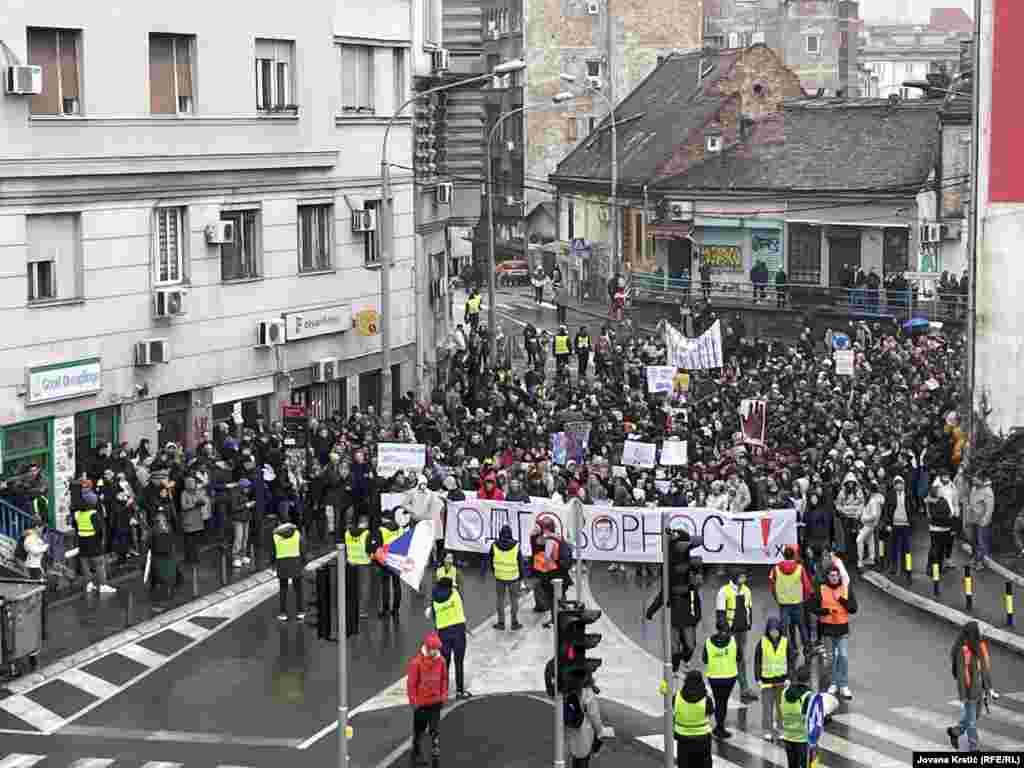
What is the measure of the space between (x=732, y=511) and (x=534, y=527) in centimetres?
361

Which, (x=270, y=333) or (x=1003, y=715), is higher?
(x=270, y=333)

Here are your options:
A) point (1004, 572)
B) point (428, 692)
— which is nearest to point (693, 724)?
point (428, 692)

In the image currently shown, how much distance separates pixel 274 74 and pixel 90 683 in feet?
69.6

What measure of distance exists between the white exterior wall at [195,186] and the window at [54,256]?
189mm

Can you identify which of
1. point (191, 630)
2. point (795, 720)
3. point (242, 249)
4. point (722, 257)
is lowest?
point (191, 630)

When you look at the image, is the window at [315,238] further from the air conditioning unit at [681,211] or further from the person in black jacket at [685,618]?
the air conditioning unit at [681,211]

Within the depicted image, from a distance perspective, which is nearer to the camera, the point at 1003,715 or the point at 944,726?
the point at 944,726

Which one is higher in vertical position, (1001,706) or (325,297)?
(325,297)

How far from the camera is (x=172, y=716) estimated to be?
963 inches

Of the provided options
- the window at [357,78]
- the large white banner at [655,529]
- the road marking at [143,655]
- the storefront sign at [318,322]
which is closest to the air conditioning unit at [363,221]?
the storefront sign at [318,322]

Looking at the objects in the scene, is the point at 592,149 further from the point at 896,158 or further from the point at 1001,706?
the point at 1001,706

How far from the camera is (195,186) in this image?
41469 millimetres

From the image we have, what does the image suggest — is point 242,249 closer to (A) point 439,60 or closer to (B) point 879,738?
(A) point 439,60

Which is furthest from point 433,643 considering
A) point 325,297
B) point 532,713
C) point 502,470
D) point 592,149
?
point 592,149
